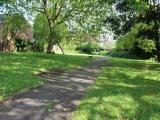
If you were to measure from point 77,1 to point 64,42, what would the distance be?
15107 millimetres

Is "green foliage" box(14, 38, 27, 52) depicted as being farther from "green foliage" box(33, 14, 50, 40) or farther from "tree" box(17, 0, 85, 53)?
"tree" box(17, 0, 85, 53)

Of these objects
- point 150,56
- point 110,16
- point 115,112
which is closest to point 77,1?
point 110,16

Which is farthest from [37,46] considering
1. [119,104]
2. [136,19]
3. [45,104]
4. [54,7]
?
[45,104]

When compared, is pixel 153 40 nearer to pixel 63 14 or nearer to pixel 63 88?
pixel 63 14

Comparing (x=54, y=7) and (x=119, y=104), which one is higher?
(x=54, y=7)

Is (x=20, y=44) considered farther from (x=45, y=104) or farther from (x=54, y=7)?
(x=45, y=104)

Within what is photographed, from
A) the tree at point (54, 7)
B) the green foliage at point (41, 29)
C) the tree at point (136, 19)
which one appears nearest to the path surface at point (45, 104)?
the tree at point (136, 19)

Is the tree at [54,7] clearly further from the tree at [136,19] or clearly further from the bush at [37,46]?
the bush at [37,46]

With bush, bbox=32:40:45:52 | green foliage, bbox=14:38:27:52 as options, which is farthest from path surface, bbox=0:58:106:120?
bush, bbox=32:40:45:52

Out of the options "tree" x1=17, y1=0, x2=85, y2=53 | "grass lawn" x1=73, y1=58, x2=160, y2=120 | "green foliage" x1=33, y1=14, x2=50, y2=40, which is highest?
"tree" x1=17, y1=0, x2=85, y2=53

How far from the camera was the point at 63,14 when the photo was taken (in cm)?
4562

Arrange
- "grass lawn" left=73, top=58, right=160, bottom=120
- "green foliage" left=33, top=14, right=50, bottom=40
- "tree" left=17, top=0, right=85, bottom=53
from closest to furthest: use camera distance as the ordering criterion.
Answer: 1. "grass lawn" left=73, top=58, right=160, bottom=120
2. "tree" left=17, top=0, right=85, bottom=53
3. "green foliage" left=33, top=14, right=50, bottom=40

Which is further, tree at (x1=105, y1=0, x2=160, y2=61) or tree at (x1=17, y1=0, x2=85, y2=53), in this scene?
tree at (x1=17, y1=0, x2=85, y2=53)

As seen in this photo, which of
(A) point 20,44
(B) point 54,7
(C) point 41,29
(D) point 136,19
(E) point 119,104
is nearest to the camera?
(E) point 119,104
